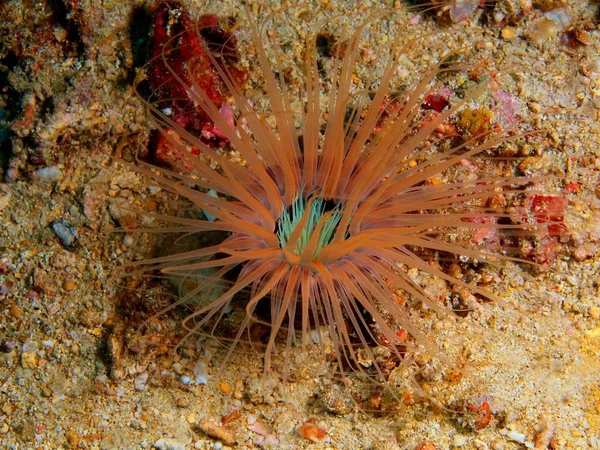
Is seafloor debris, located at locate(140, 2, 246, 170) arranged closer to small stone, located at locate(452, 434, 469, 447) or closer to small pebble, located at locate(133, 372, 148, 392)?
small pebble, located at locate(133, 372, 148, 392)

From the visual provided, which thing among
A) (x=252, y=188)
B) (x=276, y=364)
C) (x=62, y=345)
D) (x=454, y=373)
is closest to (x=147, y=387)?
(x=62, y=345)

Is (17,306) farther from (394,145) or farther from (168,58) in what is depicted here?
(394,145)

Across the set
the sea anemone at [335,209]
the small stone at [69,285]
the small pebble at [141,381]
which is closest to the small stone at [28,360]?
the small stone at [69,285]

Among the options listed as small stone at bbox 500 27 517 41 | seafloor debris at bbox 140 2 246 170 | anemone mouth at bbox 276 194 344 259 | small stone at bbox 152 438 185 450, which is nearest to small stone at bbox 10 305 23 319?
small stone at bbox 152 438 185 450

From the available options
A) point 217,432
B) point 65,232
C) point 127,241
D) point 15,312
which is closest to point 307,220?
point 127,241

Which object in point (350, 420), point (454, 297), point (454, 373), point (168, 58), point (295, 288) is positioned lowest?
point (350, 420)

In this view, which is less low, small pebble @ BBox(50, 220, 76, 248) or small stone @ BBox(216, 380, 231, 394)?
small pebble @ BBox(50, 220, 76, 248)
